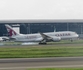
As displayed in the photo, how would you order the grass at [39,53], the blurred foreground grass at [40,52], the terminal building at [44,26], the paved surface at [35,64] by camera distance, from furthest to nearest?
the terminal building at [44,26], the blurred foreground grass at [40,52], the grass at [39,53], the paved surface at [35,64]

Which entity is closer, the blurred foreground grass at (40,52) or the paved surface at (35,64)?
the paved surface at (35,64)

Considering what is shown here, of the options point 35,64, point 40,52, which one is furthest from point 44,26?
point 35,64

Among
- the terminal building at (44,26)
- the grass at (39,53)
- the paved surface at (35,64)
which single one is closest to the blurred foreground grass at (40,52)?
the grass at (39,53)

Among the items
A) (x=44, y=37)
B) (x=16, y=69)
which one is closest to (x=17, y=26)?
(x=44, y=37)

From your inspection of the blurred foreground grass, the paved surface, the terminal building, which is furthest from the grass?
the terminal building

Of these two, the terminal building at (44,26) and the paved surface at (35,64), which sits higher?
the terminal building at (44,26)

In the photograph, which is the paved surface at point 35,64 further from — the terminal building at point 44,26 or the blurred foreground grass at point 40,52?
the terminal building at point 44,26

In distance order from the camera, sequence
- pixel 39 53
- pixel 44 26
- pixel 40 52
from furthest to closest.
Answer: pixel 44 26, pixel 40 52, pixel 39 53

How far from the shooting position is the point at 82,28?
12531 cm

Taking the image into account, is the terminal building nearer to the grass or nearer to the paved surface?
the grass

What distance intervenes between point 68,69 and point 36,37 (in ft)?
170

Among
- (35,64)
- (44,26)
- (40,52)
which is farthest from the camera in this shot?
(44,26)

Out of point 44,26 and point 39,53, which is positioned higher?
point 44,26

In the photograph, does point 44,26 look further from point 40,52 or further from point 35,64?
point 35,64
